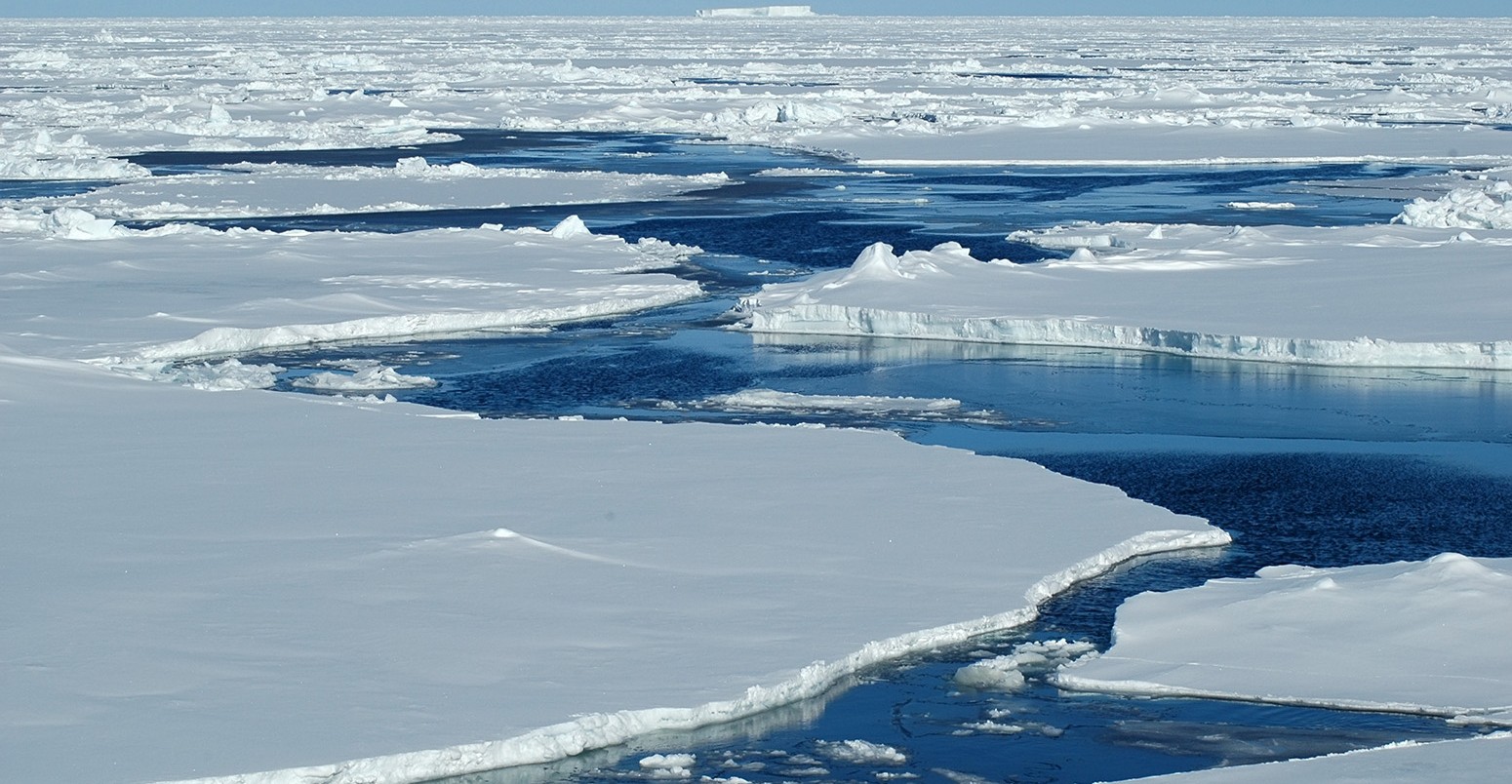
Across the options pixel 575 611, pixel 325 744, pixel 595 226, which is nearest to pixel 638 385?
pixel 575 611

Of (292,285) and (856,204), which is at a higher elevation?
(856,204)

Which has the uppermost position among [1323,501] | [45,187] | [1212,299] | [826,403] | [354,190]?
[45,187]

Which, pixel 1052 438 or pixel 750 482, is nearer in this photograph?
pixel 750 482

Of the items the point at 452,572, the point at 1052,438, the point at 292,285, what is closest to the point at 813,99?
the point at 292,285

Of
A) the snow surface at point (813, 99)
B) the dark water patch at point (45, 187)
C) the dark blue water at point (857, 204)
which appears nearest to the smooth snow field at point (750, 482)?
the dark blue water at point (857, 204)

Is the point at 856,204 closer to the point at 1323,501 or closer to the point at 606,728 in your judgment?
the point at 1323,501

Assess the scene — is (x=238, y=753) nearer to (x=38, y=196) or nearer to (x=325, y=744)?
(x=325, y=744)
